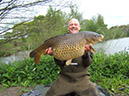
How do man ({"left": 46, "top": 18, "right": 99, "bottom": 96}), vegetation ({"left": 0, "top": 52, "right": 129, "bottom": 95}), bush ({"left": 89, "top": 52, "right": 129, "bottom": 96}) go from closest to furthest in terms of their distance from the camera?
man ({"left": 46, "top": 18, "right": 99, "bottom": 96})
bush ({"left": 89, "top": 52, "right": 129, "bottom": 96})
vegetation ({"left": 0, "top": 52, "right": 129, "bottom": 95})

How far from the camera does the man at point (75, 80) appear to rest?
212cm

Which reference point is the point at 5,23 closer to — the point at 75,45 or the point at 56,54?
the point at 56,54

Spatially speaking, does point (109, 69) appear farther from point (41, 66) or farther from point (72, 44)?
point (72, 44)

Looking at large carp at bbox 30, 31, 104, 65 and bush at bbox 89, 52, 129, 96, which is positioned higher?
large carp at bbox 30, 31, 104, 65

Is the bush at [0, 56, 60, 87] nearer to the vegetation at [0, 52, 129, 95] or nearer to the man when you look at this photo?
the vegetation at [0, 52, 129, 95]

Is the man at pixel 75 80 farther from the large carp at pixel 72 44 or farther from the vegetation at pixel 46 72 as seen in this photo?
the vegetation at pixel 46 72

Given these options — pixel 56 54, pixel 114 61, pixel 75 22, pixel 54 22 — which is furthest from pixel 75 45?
pixel 114 61

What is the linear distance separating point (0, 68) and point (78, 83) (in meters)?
3.08

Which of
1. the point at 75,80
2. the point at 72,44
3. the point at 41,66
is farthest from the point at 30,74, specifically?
the point at 72,44

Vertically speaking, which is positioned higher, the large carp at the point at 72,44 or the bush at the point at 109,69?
the large carp at the point at 72,44

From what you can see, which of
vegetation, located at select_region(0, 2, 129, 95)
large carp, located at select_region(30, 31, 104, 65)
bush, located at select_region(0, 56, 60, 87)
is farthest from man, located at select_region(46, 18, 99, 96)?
bush, located at select_region(0, 56, 60, 87)

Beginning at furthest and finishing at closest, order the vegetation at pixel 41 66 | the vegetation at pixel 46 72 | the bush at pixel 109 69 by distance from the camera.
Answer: the vegetation at pixel 46 72
the bush at pixel 109 69
the vegetation at pixel 41 66

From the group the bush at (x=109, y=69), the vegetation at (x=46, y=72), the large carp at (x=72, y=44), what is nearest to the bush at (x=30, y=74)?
the vegetation at (x=46, y=72)

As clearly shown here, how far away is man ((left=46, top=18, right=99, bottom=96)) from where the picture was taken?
2.12 m
